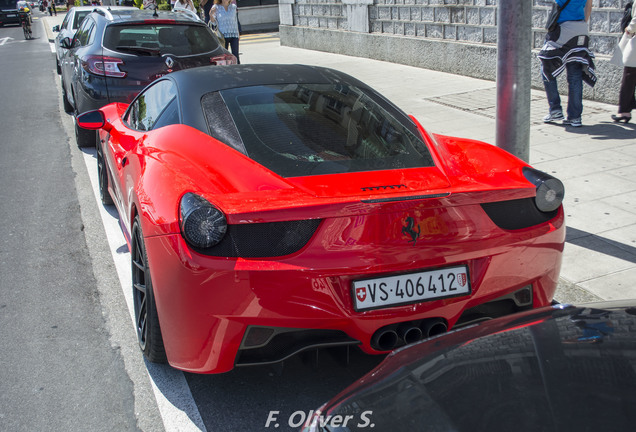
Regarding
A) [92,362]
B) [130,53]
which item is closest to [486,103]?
[130,53]

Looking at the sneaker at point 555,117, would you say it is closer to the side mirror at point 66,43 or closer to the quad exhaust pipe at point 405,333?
the quad exhaust pipe at point 405,333

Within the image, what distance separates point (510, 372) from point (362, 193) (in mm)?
1188

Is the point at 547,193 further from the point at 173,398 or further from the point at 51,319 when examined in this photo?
the point at 51,319

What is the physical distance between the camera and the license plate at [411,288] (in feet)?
8.84

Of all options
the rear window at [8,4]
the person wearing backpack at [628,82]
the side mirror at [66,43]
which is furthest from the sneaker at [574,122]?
the rear window at [8,4]

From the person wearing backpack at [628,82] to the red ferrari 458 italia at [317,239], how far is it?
16.9 feet

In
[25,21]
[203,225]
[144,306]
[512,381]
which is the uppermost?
[25,21]

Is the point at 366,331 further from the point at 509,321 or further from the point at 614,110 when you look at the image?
the point at 614,110

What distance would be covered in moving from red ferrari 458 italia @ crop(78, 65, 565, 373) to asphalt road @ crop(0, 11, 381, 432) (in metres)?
0.26

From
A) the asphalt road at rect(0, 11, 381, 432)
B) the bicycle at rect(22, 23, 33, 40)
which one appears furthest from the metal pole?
the bicycle at rect(22, 23, 33, 40)

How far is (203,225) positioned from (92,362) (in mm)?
1333

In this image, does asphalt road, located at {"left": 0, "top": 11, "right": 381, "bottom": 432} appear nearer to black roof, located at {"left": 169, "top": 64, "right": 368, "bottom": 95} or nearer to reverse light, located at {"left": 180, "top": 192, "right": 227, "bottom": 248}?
reverse light, located at {"left": 180, "top": 192, "right": 227, "bottom": 248}

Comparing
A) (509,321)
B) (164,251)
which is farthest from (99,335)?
(509,321)

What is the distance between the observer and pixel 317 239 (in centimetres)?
265
